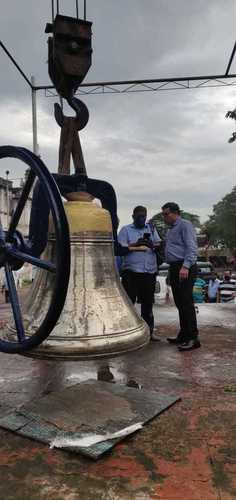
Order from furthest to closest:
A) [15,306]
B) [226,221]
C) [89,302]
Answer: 1. [226,221]
2. [89,302]
3. [15,306]

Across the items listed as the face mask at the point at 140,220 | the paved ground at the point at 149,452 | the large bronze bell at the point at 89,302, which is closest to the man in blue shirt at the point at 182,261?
the face mask at the point at 140,220

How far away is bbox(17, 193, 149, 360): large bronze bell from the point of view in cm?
210

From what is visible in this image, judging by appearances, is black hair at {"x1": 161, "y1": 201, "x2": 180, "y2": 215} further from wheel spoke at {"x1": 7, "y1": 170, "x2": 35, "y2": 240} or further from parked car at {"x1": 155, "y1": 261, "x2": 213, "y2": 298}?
parked car at {"x1": 155, "y1": 261, "x2": 213, "y2": 298}

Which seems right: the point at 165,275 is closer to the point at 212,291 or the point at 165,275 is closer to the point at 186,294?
the point at 212,291

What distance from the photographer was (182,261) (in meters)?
4.47

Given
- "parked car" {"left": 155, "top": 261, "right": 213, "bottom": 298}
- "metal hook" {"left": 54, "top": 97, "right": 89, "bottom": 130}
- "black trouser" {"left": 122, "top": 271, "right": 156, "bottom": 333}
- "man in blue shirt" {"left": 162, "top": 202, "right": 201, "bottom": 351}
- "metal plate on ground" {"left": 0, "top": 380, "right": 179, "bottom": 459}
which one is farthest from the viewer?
"parked car" {"left": 155, "top": 261, "right": 213, "bottom": 298}

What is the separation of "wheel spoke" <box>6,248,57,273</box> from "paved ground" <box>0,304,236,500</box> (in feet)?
3.23

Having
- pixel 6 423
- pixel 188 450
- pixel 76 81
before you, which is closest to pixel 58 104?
pixel 76 81

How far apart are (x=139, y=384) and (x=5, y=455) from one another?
1.41 metres

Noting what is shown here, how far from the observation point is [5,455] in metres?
2.20

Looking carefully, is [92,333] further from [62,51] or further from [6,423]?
[62,51]

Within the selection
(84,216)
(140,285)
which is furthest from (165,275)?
(84,216)

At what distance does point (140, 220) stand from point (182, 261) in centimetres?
62

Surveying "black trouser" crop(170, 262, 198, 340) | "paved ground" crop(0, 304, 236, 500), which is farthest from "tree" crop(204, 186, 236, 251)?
"paved ground" crop(0, 304, 236, 500)
